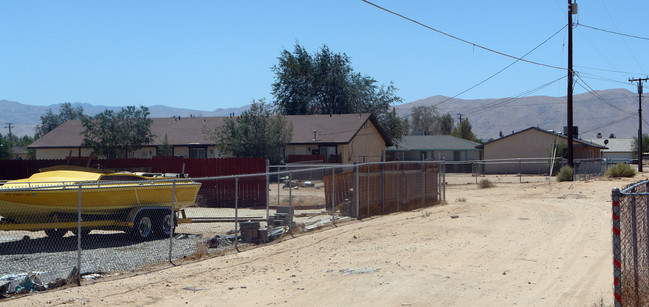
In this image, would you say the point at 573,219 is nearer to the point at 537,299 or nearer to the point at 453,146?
the point at 537,299

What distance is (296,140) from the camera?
4847cm

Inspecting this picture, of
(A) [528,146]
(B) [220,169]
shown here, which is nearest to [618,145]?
(A) [528,146]

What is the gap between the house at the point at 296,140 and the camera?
47906mm

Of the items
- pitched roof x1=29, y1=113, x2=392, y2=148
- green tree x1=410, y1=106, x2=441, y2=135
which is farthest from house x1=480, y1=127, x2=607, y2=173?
green tree x1=410, y1=106, x2=441, y2=135

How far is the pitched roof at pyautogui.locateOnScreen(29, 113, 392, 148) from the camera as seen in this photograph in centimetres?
4869

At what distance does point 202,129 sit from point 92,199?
36.5 m

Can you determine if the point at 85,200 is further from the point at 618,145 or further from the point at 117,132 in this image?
the point at 618,145

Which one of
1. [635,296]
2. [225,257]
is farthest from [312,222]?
[635,296]

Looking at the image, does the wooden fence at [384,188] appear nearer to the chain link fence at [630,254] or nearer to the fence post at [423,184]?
the fence post at [423,184]

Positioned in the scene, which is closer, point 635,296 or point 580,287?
point 635,296

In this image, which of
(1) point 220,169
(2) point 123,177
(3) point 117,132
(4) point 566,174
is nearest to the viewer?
(2) point 123,177

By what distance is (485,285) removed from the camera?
33.8 feet

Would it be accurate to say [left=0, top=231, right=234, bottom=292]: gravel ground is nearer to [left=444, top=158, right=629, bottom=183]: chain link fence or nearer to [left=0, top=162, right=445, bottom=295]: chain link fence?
[left=0, top=162, right=445, bottom=295]: chain link fence

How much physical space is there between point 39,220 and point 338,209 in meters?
9.16
